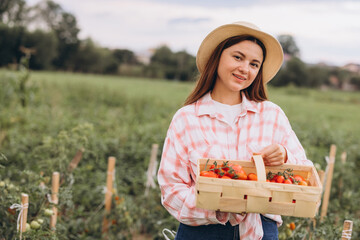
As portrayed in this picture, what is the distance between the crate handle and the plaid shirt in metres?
0.11

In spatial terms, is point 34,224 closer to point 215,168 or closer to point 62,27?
point 215,168

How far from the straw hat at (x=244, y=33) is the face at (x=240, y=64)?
0.05 metres

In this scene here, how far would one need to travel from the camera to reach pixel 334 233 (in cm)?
212

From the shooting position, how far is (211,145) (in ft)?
4.56

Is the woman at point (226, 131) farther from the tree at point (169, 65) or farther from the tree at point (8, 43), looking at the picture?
the tree at point (169, 65)

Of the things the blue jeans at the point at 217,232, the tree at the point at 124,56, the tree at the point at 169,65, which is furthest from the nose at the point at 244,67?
the tree at the point at 124,56

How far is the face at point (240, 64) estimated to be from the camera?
143 cm

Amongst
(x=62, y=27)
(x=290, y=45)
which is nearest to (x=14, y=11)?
(x=62, y=27)

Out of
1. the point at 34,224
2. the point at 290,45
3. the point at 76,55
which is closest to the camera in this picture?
the point at 34,224

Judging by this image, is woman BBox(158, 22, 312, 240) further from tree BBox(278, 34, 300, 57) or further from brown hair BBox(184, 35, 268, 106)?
tree BBox(278, 34, 300, 57)

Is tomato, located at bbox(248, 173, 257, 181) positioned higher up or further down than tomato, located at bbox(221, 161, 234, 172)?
further down

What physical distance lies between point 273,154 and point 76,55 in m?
32.0

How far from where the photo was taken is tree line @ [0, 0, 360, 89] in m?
26.7

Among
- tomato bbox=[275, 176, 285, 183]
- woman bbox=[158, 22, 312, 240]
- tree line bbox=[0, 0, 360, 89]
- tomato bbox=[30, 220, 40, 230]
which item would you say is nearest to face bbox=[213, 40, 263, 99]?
woman bbox=[158, 22, 312, 240]
